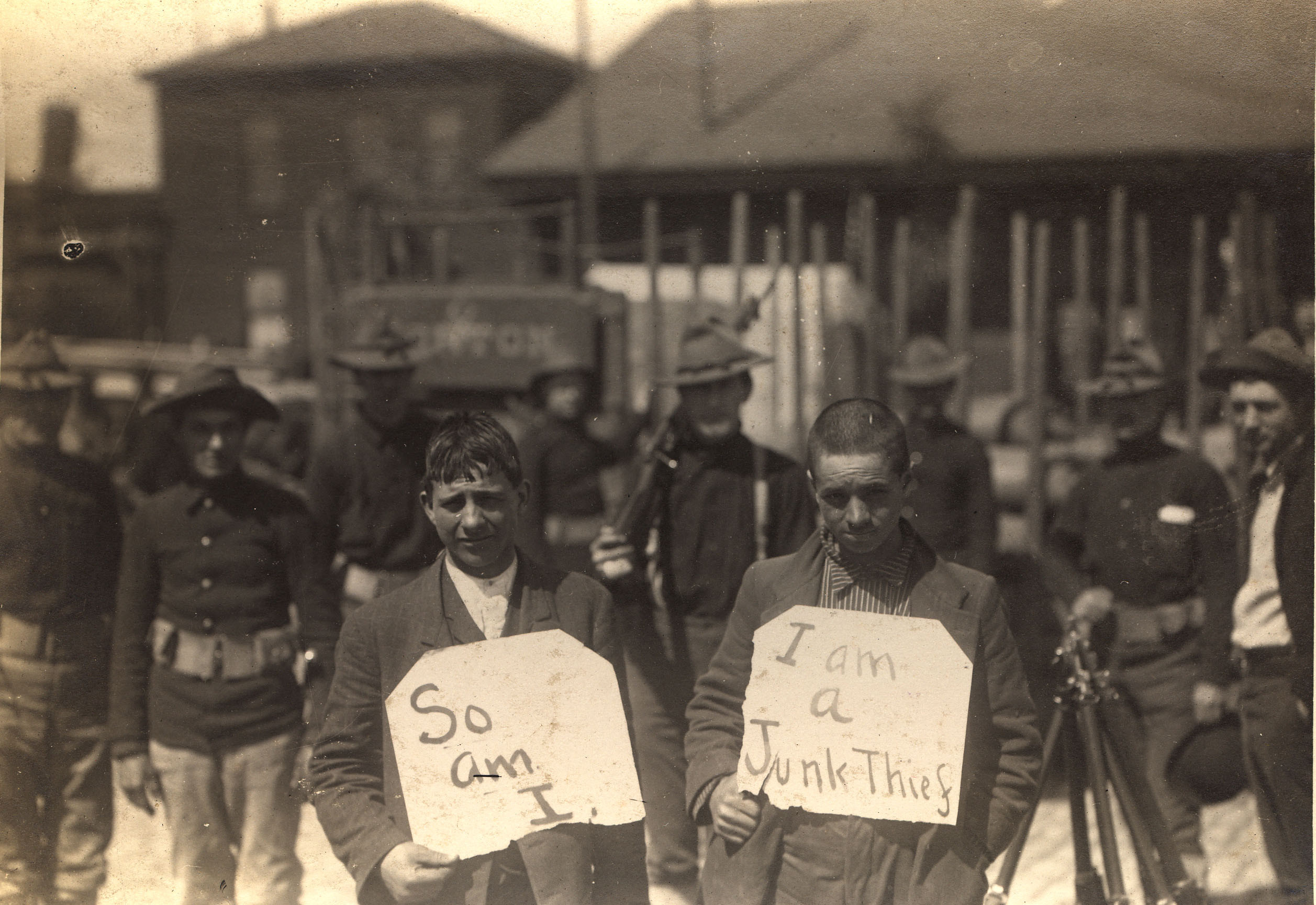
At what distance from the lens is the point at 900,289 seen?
17.6 ft

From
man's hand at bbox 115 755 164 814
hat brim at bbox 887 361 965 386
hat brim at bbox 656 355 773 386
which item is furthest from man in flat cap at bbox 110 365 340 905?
hat brim at bbox 887 361 965 386

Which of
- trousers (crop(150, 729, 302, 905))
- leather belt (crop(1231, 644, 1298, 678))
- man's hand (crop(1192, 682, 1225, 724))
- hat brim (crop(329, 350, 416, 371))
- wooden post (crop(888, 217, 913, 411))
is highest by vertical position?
wooden post (crop(888, 217, 913, 411))

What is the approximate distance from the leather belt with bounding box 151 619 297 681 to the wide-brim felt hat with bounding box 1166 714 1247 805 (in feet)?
10.1

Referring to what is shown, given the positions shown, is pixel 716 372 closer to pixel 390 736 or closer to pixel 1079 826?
pixel 390 736

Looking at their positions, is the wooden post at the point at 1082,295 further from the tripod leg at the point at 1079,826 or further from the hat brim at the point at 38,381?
the hat brim at the point at 38,381

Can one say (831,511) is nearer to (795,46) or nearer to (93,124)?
(795,46)

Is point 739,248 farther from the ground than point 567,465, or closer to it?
farther from the ground

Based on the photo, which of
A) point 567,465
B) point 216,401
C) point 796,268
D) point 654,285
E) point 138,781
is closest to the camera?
point 138,781

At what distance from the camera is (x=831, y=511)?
2.77 meters

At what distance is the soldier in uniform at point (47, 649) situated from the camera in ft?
12.8

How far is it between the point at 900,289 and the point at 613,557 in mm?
2223

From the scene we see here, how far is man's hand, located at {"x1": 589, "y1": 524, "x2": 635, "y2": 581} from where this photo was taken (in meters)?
3.91

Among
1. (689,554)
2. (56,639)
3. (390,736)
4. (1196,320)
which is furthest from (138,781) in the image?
(1196,320)

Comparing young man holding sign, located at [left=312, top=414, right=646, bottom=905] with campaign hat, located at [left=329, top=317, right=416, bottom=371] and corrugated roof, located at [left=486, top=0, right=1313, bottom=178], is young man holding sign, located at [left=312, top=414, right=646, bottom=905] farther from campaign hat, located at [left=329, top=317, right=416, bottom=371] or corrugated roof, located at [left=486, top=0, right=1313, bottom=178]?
corrugated roof, located at [left=486, top=0, right=1313, bottom=178]
